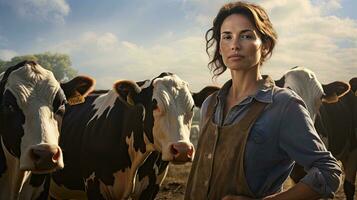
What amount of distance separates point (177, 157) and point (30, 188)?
1553mm

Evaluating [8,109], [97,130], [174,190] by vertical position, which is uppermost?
[8,109]

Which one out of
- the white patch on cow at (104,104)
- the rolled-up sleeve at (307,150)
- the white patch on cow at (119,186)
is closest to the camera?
the rolled-up sleeve at (307,150)

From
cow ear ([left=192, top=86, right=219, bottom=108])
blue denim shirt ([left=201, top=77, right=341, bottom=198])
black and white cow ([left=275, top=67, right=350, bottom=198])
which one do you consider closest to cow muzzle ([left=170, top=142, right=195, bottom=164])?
cow ear ([left=192, top=86, right=219, bottom=108])

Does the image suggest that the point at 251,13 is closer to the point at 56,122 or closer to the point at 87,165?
the point at 56,122

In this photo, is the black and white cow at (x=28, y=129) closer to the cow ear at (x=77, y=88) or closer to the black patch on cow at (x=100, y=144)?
the cow ear at (x=77, y=88)

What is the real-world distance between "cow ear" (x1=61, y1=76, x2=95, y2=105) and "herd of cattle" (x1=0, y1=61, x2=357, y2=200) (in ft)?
0.03

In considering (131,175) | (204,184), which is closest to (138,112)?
(131,175)

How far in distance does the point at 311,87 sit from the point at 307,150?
13.3ft

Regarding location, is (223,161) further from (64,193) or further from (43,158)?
(64,193)

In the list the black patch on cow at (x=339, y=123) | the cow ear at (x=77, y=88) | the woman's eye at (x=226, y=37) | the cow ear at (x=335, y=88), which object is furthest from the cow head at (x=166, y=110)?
the black patch on cow at (x=339, y=123)

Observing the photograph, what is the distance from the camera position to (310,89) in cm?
530

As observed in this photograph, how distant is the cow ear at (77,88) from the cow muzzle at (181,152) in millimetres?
1165

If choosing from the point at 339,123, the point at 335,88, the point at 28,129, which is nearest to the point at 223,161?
the point at 28,129

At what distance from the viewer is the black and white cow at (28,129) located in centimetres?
308
